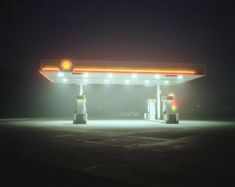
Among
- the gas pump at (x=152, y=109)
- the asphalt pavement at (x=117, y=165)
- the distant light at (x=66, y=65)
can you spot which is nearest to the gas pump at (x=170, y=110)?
the gas pump at (x=152, y=109)

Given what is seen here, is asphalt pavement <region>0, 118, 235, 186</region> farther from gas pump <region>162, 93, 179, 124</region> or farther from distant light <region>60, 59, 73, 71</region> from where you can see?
gas pump <region>162, 93, 179, 124</region>

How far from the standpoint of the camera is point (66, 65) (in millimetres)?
20906

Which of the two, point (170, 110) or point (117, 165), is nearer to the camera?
point (117, 165)

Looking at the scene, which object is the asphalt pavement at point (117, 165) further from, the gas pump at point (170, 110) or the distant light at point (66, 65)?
the gas pump at point (170, 110)

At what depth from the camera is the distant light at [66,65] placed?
68.2 ft

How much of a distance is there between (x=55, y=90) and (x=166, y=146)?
75.5 m

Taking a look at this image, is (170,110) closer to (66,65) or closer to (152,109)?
(152,109)

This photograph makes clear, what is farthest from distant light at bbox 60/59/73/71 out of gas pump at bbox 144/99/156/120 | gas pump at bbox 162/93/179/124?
gas pump at bbox 144/99/156/120

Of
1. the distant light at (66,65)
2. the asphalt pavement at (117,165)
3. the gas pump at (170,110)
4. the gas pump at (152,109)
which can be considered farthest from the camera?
the gas pump at (152,109)

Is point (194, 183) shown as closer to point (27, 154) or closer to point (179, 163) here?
point (179, 163)

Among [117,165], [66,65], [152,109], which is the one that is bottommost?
→ [117,165]

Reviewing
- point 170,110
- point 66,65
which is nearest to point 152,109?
point 170,110

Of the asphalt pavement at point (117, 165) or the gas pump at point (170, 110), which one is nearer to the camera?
the asphalt pavement at point (117, 165)

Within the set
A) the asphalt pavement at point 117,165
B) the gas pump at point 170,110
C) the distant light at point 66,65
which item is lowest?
the asphalt pavement at point 117,165
